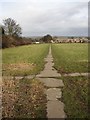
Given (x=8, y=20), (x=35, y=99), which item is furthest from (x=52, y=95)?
(x=8, y=20)

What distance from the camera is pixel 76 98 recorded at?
23.2ft

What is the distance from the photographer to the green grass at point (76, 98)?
5.82 metres

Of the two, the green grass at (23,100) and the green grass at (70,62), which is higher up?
the green grass at (70,62)

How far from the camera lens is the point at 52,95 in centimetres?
749

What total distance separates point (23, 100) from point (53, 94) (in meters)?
1.03

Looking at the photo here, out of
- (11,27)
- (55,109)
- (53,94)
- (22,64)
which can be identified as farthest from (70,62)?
(11,27)

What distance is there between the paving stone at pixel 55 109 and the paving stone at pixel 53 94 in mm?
403

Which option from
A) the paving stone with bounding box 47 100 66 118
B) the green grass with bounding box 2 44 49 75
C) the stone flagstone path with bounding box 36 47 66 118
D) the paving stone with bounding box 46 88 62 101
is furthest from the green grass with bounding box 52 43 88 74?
the paving stone with bounding box 47 100 66 118

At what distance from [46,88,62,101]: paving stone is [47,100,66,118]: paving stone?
40 cm

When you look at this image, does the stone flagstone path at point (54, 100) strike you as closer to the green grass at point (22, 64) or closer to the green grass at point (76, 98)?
the green grass at point (76, 98)

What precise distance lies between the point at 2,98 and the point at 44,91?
1456 millimetres

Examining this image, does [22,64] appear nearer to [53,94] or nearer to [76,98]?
[53,94]

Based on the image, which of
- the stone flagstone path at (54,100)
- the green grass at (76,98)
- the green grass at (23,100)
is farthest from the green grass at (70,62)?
the green grass at (23,100)

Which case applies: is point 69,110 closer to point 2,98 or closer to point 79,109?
point 79,109
